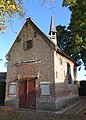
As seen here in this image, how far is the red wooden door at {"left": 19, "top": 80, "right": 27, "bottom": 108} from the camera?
2026 centimetres

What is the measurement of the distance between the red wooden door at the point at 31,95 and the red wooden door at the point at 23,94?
463 mm

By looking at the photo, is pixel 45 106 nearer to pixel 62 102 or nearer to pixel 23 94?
pixel 62 102

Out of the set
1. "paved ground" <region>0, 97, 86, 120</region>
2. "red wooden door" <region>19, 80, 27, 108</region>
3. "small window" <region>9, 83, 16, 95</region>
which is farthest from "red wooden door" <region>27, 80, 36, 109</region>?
"paved ground" <region>0, 97, 86, 120</region>

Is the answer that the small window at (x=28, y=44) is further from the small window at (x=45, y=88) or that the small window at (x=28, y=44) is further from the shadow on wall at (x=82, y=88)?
the shadow on wall at (x=82, y=88)

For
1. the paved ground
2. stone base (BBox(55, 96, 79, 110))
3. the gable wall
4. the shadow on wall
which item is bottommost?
the paved ground

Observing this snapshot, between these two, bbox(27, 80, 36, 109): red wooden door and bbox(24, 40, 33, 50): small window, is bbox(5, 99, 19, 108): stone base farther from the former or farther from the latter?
bbox(24, 40, 33, 50): small window

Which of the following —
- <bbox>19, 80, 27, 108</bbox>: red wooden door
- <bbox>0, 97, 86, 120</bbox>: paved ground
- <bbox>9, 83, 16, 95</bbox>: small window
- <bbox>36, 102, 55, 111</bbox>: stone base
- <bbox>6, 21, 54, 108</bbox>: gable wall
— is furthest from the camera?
<bbox>9, 83, 16, 95</bbox>: small window

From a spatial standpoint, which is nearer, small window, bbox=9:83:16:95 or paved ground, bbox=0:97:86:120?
paved ground, bbox=0:97:86:120

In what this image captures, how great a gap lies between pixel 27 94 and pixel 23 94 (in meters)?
0.58

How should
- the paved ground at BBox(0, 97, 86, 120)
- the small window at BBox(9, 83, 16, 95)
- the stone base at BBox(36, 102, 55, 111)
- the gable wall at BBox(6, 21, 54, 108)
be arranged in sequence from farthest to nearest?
1. the small window at BBox(9, 83, 16, 95)
2. the gable wall at BBox(6, 21, 54, 108)
3. the stone base at BBox(36, 102, 55, 111)
4. the paved ground at BBox(0, 97, 86, 120)

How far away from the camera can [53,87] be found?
1867 centimetres

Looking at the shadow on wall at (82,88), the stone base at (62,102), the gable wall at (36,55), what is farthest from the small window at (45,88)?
the shadow on wall at (82,88)

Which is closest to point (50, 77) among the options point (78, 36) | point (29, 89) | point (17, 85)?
point (29, 89)

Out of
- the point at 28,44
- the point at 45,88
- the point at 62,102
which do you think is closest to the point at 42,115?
the point at 45,88
